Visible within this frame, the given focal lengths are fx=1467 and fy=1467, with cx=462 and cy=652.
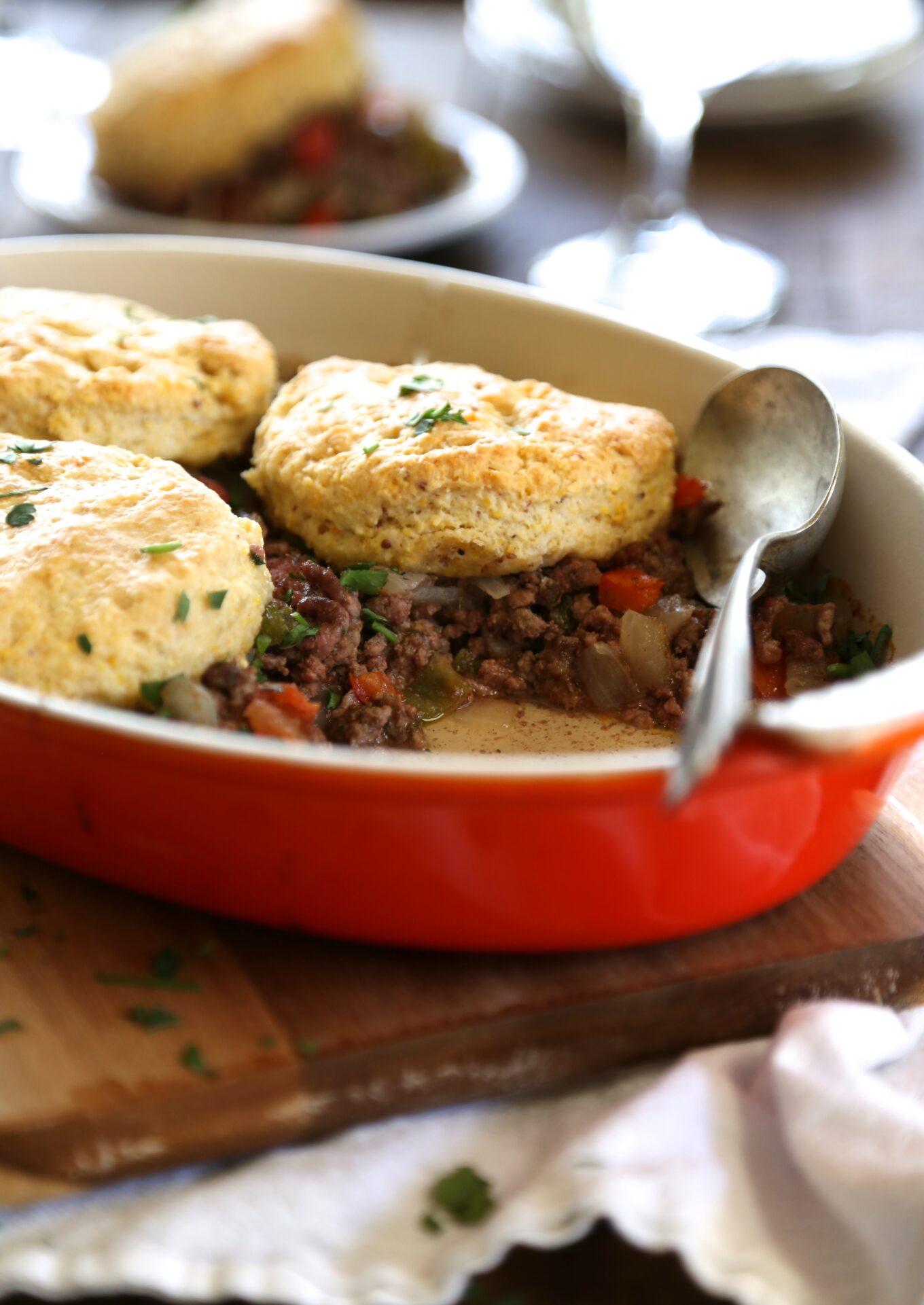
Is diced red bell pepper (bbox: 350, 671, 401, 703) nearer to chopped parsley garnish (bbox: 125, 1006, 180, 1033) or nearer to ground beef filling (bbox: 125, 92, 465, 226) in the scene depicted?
chopped parsley garnish (bbox: 125, 1006, 180, 1033)

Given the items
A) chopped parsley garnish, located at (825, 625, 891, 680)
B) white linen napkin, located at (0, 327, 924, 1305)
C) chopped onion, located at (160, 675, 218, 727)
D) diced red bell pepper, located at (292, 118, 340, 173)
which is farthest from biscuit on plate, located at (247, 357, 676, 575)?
diced red bell pepper, located at (292, 118, 340, 173)

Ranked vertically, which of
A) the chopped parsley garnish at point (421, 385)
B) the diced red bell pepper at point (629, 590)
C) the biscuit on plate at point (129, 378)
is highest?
the chopped parsley garnish at point (421, 385)

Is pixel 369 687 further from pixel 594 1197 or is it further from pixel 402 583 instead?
pixel 594 1197

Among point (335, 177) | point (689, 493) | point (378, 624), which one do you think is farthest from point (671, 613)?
point (335, 177)

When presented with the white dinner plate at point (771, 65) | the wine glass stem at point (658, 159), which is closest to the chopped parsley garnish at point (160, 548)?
the wine glass stem at point (658, 159)

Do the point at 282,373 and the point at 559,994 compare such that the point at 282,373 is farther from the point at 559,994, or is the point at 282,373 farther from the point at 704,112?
the point at 704,112

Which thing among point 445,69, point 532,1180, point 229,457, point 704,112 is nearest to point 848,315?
point 704,112

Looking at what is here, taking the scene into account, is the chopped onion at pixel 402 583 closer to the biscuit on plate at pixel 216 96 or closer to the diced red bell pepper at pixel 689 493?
the diced red bell pepper at pixel 689 493
